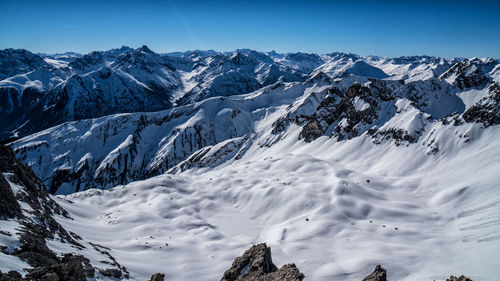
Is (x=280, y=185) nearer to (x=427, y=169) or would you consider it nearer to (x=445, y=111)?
(x=427, y=169)

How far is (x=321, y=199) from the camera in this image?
49.1 meters

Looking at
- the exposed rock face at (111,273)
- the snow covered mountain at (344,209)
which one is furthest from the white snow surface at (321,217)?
the exposed rock face at (111,273)

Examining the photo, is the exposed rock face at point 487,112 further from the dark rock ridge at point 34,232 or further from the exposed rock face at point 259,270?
the dark rock ridge at point 34,232

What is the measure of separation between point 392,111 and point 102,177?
18224 centimetres

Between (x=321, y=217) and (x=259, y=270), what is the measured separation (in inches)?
1028

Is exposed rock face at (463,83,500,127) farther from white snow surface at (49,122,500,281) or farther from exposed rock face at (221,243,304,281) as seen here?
exposed rock face at (221,243,304,281)

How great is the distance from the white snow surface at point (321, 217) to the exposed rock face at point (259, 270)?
9.76 meters

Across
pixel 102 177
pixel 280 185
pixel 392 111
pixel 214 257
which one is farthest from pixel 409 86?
pixel 102 177

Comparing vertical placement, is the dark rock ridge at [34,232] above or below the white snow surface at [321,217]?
above

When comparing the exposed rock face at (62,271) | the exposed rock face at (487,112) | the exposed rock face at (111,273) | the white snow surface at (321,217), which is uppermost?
the exposed rock face at (487,112)

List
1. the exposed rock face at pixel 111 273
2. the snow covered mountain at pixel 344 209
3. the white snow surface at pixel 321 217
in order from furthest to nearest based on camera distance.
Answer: the snow covered mountain at pixel 344 209, the white snow surface at pixel 321 217, the exposed rock face at pixel 111 273

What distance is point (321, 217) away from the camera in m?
43.3

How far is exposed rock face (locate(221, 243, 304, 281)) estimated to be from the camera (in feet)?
55.8

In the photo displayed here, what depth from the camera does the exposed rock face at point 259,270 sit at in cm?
1702
